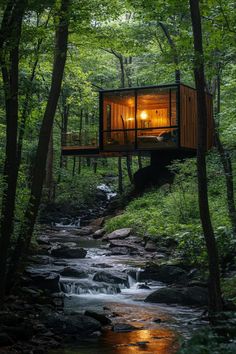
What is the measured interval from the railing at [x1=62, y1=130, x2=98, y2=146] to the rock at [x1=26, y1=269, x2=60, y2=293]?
14.0 metres

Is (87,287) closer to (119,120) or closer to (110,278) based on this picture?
(110,278)

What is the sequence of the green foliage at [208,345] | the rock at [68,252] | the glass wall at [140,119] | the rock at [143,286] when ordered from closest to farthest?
1. the green foliage at [208,345]
2. the rock at [143,286]
3. the rock at [68,252]
4. the glass wall at [140,119]

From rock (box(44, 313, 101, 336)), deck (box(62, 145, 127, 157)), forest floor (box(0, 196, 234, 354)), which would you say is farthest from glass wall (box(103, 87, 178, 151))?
rock (box(44, 313, 101, 336))

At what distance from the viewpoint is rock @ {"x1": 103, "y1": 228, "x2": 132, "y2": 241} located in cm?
2052

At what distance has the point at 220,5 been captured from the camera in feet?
32.8

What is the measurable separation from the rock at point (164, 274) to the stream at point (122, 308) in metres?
0.19

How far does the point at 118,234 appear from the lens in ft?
68.0

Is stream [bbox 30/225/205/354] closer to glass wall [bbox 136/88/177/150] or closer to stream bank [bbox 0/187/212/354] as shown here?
stream bank [bbox 0/187/212/354]

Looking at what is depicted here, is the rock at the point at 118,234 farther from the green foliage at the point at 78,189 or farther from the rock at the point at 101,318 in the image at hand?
the green foliage at the point at 78,189

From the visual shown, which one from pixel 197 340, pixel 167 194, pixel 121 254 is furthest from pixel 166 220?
pixel 197 340

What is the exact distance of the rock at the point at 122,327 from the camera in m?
9.21

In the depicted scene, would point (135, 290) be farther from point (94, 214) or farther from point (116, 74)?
point (116, 74)

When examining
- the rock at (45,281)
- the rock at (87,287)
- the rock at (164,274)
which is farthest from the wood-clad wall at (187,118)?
the rock at (45,281)

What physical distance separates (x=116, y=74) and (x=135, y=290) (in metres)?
26.8
